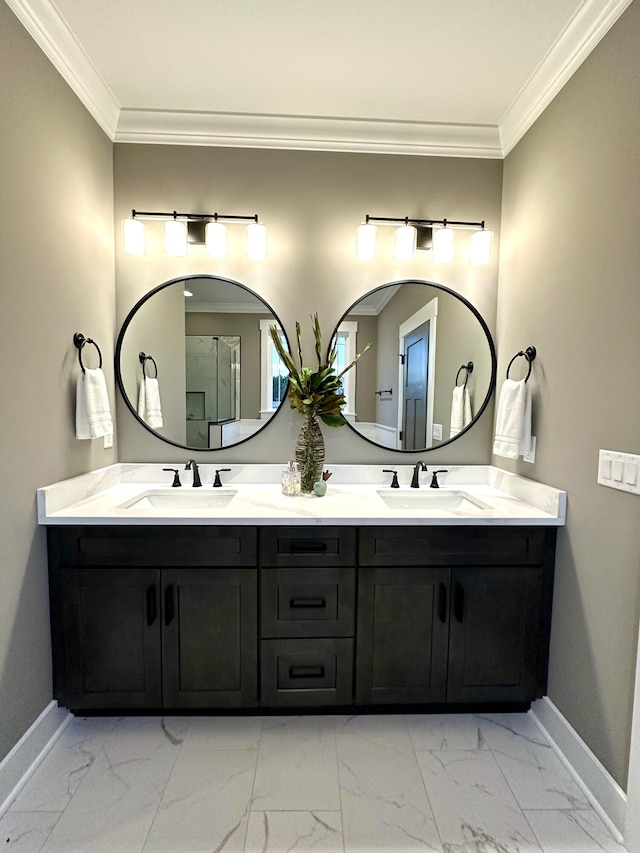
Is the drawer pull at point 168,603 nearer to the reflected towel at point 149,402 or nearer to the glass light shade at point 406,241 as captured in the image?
the reflected towel at point 149,402

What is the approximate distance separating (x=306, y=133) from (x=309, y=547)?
1.93 m

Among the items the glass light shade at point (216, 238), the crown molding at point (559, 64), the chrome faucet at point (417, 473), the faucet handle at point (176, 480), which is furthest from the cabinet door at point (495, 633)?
the crown molding at point (559, 64)

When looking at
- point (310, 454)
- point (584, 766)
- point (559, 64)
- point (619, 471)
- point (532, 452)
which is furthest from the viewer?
point (310, 454)

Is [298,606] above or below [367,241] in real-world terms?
below

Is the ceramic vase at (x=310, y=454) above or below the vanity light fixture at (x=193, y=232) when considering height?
below

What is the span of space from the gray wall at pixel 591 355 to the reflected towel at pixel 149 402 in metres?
1.82

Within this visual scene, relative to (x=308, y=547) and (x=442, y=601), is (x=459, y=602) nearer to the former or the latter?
(x=442, y=601)

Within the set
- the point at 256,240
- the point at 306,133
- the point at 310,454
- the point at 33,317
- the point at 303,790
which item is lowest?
the point at 303,790

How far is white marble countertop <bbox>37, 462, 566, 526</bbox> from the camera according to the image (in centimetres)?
162

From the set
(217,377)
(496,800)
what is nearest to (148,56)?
(217,377)

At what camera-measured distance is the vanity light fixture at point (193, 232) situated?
2035 mm

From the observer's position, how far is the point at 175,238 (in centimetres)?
205

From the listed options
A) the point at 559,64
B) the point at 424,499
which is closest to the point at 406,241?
the point at 559,64

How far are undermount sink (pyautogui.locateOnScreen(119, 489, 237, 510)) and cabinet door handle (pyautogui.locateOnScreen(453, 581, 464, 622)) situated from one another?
1.07 metres
